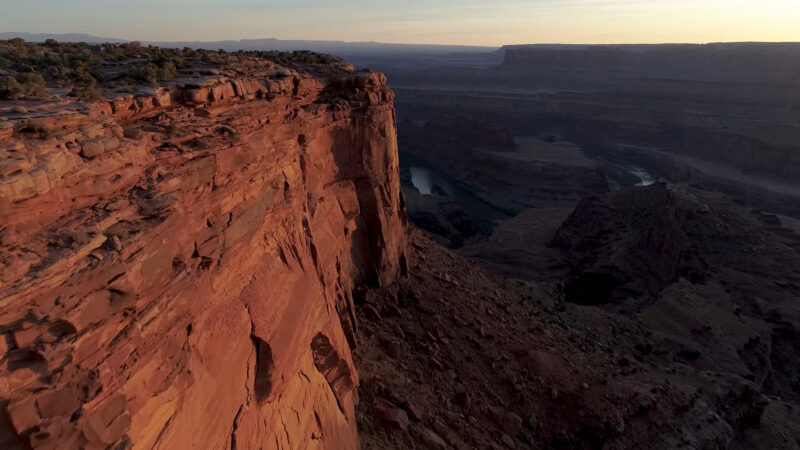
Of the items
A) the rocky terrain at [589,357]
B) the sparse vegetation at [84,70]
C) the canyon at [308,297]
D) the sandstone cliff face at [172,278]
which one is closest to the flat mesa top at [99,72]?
the sparse vegetation at [84,70]

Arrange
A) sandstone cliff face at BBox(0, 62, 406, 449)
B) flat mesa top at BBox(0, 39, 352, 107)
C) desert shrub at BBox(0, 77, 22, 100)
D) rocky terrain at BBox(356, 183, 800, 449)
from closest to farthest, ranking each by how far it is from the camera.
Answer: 1. sandstone cliff face at BBox(0, 62, 406, 449)
2. desert shrub at BBox(0, 77, 22, 100)
3. flat mesa top at BBox(0, 39, 352, 107)
4. rocky terrain at BBox(356, 183, 800, 449)

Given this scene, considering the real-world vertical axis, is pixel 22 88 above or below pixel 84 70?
below

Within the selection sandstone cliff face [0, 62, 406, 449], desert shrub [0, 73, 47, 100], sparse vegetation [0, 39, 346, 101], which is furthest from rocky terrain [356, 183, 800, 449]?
desert shrub [0, 73, 47, 100]

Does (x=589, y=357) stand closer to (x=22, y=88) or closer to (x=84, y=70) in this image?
(x=84, y=70)

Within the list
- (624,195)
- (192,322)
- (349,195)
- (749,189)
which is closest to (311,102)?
A: (349,195)

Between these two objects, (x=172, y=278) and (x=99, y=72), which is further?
(x=99, y=72)

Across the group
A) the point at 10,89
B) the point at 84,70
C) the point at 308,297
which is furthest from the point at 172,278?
the point at 84,70

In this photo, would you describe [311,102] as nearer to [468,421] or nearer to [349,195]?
[349,195]

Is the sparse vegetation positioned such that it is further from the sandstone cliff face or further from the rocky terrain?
the rocky terrain

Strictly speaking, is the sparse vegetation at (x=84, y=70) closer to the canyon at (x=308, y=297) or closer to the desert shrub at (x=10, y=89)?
the desert shrub at (x=10, y=89)
